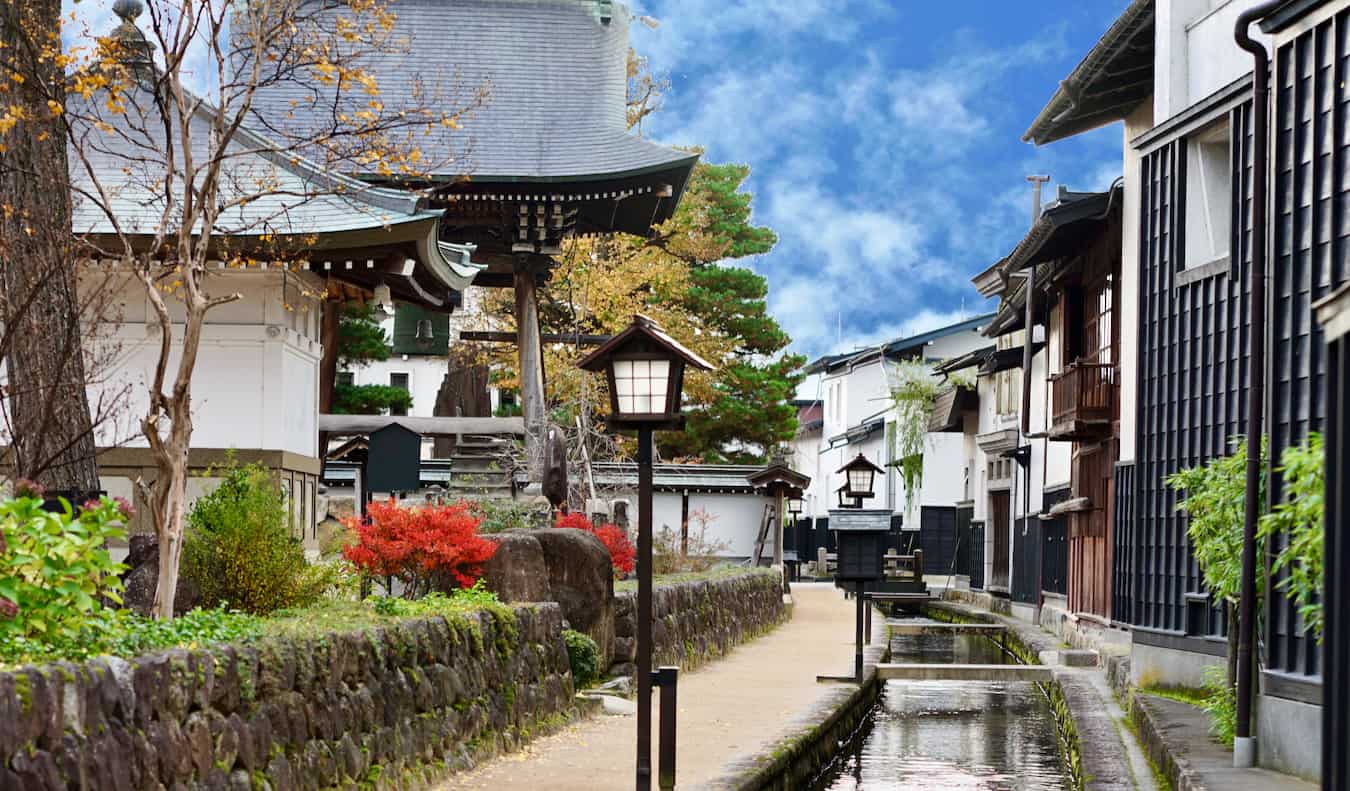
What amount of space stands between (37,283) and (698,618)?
11.8 m

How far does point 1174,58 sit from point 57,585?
1417 centimetres

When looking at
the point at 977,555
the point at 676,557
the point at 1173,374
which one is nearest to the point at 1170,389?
the point at 1173,374

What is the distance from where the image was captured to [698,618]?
21812mm

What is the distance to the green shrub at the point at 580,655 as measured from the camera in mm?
15062

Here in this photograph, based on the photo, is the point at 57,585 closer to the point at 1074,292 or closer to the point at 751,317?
the point at 1074,292

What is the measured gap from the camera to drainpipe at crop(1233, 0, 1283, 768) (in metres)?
11.0

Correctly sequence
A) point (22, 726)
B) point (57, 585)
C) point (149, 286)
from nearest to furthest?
point (22, 726) < point (57, 585) < point (149, 286)

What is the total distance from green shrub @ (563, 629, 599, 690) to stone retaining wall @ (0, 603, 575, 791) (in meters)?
1.68

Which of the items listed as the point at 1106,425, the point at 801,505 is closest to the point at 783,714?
the point at 1106,425

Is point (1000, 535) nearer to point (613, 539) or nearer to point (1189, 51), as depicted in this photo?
point (613, 539)

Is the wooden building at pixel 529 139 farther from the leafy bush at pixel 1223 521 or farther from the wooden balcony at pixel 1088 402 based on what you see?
the leafy bush at pixel 1223 521

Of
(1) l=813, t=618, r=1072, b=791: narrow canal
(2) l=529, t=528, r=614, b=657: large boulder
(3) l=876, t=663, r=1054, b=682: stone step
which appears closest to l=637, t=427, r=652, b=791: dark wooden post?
(1) l=813, t=618, r=1072, b=791: narrow canal

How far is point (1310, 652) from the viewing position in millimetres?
10312

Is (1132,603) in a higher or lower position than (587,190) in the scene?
lower
